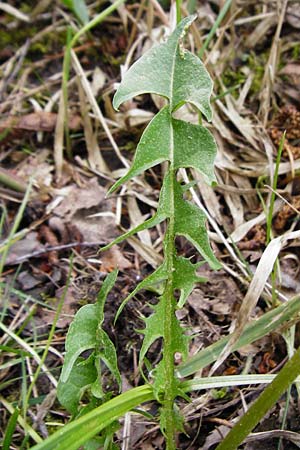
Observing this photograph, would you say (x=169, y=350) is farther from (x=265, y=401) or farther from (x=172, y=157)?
(x=172, y=157)

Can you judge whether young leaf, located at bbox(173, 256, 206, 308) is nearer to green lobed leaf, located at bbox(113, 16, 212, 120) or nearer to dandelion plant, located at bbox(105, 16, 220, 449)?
dandelion plant, located at bbox(105, 16, 220, 449)

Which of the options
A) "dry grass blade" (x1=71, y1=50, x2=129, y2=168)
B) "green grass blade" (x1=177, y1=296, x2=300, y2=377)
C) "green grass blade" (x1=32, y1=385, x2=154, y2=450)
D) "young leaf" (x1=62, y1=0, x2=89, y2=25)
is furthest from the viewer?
"young leaf" (x1=62, y1=0, x2=89, y2=25)

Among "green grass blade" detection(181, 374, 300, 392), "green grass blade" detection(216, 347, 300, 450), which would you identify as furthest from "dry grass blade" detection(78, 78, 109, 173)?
"green grass blade" detection(216, 347, 300, 450)

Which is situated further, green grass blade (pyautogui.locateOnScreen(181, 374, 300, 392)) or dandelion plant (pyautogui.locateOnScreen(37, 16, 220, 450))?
green grass blade (pyautogui.locateOnScreen(181, 374, 300, 392))

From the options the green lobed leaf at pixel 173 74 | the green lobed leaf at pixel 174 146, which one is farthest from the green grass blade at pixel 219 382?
the green lobed leaf at pixel 173 74

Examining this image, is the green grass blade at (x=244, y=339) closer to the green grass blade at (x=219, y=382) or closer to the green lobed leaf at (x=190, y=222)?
the green grass blade at (x=219, y=382)

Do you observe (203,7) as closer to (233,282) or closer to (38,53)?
(38,53)

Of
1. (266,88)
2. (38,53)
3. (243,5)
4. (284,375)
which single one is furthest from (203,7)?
(284,375)
